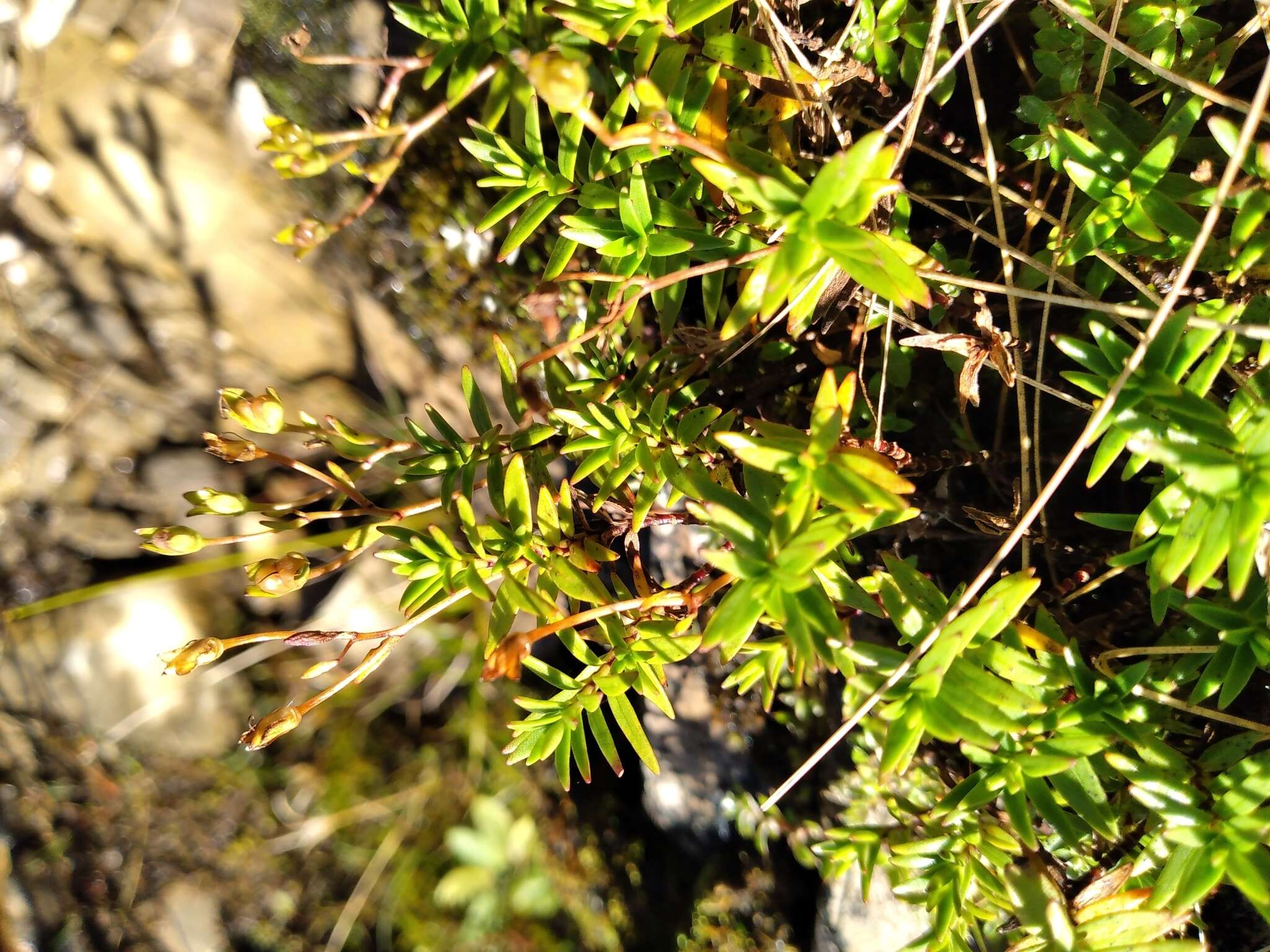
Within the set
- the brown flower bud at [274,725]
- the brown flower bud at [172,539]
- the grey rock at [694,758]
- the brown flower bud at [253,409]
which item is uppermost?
the brown flower bud at [253,409]

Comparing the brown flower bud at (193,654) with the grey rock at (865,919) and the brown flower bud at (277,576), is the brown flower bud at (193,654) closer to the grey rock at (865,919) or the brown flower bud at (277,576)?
the brown flower bud at (277,576)

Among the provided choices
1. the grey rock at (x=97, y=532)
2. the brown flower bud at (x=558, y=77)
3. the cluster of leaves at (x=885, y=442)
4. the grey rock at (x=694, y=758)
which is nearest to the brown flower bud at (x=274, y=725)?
the cluster of leaves at (x=885, y=442)

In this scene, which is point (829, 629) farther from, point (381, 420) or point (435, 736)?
point (435, 736)

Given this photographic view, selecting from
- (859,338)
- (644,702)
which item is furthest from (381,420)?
(859,338)

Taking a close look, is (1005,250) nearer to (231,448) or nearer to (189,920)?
(231,448)

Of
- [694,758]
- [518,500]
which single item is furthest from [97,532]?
[518,500]

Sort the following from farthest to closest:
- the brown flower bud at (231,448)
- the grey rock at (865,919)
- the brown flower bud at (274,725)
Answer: the grey rock at (865,919) → the brown flower bud at (231,448) → the brown flower bud at (274,725)
